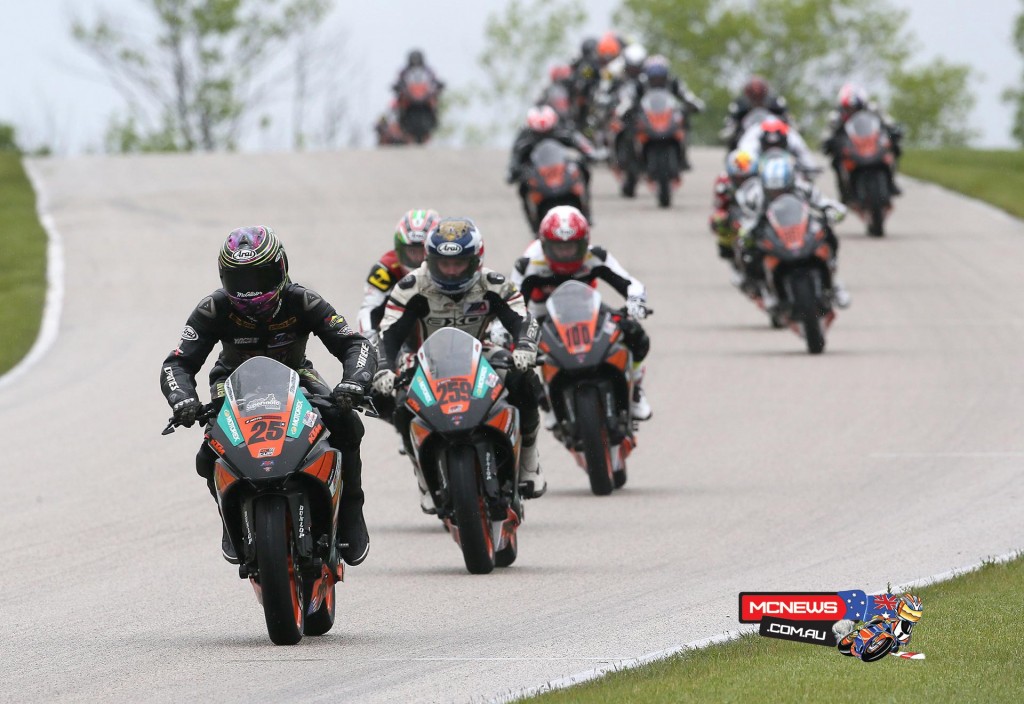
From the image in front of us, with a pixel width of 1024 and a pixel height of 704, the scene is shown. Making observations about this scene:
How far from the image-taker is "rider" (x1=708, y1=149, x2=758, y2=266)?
25297 mm

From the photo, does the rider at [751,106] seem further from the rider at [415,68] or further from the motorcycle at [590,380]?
the motorcycle at [590,380]

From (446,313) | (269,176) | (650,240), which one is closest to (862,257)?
(650,240)

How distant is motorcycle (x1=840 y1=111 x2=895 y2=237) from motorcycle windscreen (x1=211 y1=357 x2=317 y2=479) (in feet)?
72.7

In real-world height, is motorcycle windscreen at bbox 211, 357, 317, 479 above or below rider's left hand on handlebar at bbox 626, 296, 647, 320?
above

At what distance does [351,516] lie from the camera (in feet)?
30.6

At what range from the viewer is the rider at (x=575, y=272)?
1405 centimetres

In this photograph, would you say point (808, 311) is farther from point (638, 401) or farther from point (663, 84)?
point (663, 84)

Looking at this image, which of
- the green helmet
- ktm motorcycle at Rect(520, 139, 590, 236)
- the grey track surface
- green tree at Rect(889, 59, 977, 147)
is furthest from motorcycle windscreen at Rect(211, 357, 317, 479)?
green tree at Rect(889, 59, 977, 147)

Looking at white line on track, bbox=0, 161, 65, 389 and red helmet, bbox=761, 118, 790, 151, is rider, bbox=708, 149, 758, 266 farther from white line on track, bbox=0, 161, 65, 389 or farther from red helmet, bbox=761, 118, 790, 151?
white line on track, bbox=0, 161, 65, 389

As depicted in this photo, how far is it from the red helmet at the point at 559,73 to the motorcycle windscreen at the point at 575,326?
2863 cm

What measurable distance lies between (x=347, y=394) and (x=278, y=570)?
0.83m

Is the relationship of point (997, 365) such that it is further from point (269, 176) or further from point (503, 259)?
point (269, 176)

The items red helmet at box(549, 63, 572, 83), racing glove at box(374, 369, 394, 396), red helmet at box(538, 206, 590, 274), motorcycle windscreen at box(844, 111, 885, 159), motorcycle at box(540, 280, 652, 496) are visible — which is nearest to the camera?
racing glove at box(374, 369, 394, 396)

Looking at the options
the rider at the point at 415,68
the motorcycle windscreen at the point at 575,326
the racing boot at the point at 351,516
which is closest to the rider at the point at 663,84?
the rider at the point at 415,68
